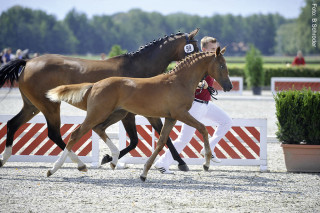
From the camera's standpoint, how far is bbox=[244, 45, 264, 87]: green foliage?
23816mm

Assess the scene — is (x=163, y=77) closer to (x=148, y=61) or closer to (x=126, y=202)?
(x=148, y=61)

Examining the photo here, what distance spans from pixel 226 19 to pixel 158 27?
18331 millimetres

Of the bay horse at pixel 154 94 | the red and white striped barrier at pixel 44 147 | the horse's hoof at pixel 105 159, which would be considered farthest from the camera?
the red and white striped barrier at pixel 44 147

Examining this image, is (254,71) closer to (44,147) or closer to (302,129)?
(302,129)

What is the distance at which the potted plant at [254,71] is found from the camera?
78.0 feet

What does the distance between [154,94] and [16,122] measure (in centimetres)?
241

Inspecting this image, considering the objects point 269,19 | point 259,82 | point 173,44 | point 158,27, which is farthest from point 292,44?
point 173,44

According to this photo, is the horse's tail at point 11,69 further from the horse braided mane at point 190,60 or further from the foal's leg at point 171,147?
the horse braided mane at point 190,60

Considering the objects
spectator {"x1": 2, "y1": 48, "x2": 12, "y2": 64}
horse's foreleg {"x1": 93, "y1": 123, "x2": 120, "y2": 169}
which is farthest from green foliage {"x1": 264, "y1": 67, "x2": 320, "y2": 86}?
horse's foreleg {"x1": 93, "y1": 123, "x2": 120, "y2": 169}

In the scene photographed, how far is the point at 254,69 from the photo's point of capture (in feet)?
79.2

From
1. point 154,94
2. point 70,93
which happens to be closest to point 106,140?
point 70,93

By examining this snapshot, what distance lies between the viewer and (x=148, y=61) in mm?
6996

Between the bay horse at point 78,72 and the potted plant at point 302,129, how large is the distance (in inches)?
60.6

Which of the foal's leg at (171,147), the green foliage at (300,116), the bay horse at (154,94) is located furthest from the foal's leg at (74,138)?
the green foliage at (300,116)
